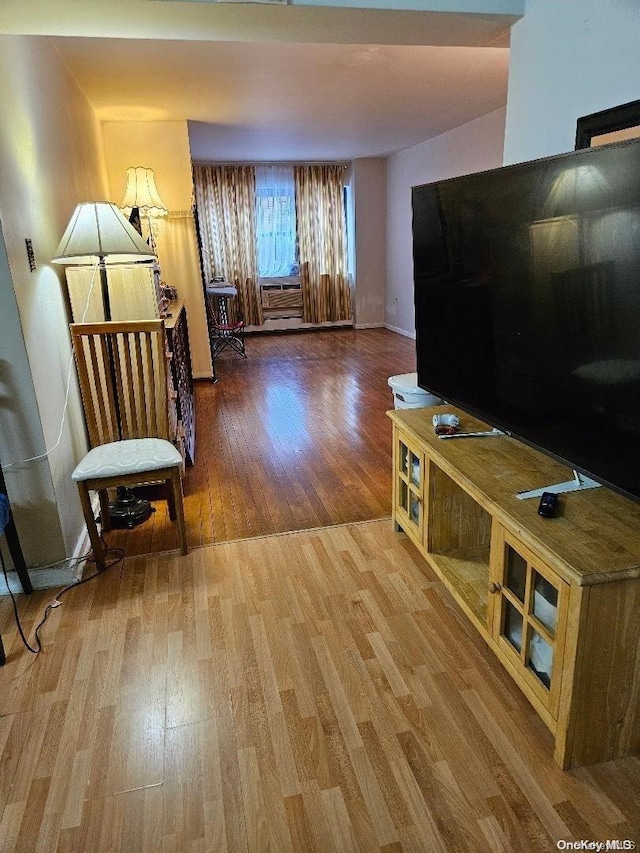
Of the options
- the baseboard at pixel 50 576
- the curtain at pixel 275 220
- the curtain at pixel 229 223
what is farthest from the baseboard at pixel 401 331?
the baseboard at pixel 50 576

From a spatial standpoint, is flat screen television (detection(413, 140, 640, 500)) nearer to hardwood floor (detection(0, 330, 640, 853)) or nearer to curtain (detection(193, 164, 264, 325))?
hardwood floor (detection(0, 330, 640, 853))

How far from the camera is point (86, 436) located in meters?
2.98

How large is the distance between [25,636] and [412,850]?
1536 millimetres

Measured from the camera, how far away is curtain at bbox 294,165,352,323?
815 centimetres

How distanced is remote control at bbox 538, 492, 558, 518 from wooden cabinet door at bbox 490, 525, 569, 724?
11 centimetres

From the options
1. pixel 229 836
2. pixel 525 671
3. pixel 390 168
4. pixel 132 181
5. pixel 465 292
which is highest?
pixel 390 168

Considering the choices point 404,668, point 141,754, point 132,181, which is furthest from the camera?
point 132,181

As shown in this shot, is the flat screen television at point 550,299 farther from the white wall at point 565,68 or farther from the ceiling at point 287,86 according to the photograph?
the ceiling at point 287,86

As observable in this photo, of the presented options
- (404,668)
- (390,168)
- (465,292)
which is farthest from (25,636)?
(390,168)

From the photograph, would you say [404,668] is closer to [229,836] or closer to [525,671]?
[525,671]

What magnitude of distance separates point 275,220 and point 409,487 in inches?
271

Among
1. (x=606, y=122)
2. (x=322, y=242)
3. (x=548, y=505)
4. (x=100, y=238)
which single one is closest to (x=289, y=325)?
(x=322, y=242)

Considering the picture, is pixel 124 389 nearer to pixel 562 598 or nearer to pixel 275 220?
pixel 562 598

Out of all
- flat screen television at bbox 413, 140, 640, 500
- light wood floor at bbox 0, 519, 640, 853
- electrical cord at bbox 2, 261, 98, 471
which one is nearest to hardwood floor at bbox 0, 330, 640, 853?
light wood floor at bbox 0, 519, 640, 853
